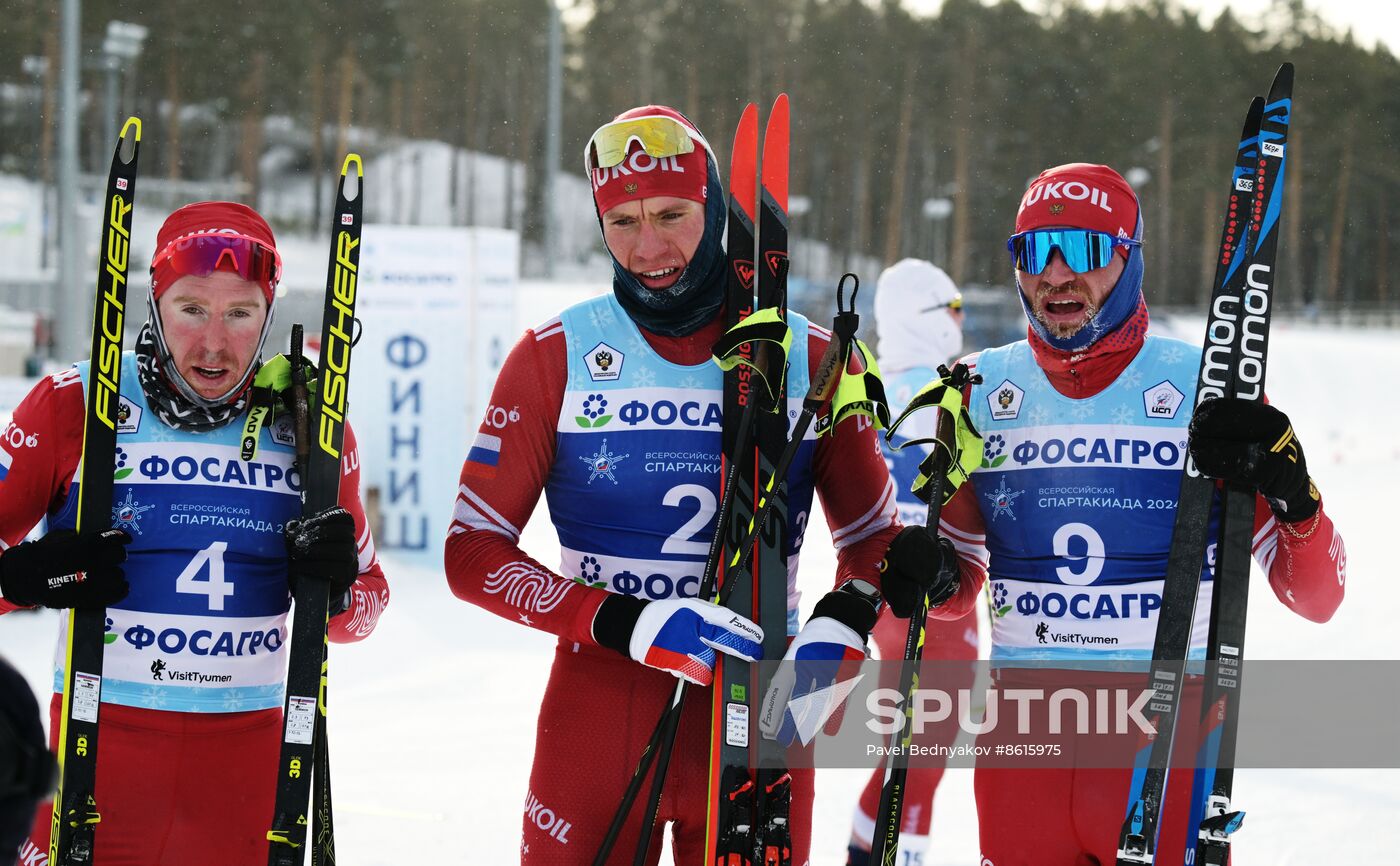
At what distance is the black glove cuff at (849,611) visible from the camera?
91.3 inches

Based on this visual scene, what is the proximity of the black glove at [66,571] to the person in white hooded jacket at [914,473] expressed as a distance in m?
1.57

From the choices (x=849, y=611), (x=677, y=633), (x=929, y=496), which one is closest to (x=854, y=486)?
(x=929, y=496)

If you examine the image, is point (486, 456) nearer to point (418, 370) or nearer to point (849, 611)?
point (849, 611)

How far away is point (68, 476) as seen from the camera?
2.47 m

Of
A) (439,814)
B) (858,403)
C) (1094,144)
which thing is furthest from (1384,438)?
(858,403)

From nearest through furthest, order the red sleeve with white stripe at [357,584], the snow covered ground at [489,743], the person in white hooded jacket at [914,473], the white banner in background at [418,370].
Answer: the red sleeve with white stripe at [357,584], the person in white hooded jacket at [914,473], the snow covered ground at [489,743], the white banner in background at [418,370]

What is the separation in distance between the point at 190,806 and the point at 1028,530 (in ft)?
5.27

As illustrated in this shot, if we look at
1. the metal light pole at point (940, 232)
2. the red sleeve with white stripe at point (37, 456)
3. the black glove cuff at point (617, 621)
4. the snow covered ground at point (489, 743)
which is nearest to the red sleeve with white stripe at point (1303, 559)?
the black glove cuff at point (617, 621)

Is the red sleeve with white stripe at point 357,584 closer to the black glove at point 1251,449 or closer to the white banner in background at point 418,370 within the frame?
the black glove at point 1251,449

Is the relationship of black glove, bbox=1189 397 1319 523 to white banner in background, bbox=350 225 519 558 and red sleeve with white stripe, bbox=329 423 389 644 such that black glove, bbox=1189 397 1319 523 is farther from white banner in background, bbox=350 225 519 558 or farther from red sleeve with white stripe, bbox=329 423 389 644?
white banner in background, bbox=350 225 519 558

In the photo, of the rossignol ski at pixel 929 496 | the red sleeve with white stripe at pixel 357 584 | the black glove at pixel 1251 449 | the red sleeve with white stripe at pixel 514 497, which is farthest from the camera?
the red sleeve with white stripe at pixel 357 584

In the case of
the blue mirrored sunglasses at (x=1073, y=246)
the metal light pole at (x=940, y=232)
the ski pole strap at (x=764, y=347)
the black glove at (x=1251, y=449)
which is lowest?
the black glove at (x=1251, y=449)

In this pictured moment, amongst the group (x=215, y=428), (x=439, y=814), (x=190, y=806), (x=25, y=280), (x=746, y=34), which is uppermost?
(x=746, y=34)

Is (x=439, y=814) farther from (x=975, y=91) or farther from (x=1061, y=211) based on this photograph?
(x=975, y=91)
